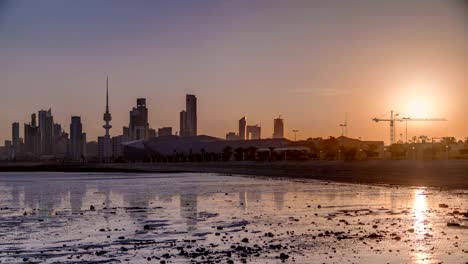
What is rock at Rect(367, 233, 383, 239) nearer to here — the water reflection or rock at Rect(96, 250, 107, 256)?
the water reflection

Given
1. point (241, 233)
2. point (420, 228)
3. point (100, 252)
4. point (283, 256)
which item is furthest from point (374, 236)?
point (100, 252)

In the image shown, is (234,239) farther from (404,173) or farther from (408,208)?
(404,173)

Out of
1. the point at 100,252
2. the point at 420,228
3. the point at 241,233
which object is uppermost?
the point at 420,228

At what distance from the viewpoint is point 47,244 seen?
23062mm

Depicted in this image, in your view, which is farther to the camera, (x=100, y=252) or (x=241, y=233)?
(x=241, y=233)

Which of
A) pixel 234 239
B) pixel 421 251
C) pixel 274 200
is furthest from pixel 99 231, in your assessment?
pixel 274 200

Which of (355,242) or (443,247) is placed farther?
(355,242)

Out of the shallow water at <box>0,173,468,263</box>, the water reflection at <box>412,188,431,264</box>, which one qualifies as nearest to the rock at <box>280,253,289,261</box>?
the shallow water at <box>0,173,468,263</box>

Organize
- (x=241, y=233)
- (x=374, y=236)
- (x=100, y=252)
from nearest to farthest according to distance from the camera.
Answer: (x=100, y=252)
(x=374, y=236)
(x=241, y=233)

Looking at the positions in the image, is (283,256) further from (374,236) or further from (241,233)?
(241,233)

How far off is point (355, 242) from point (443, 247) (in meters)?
2.86

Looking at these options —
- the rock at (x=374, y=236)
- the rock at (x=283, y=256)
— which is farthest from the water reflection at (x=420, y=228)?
the rock at (x=283, y=256)

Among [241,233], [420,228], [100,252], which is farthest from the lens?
[420,228]

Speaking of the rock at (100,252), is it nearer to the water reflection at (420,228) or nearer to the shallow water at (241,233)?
the shallow water at (241,233)
